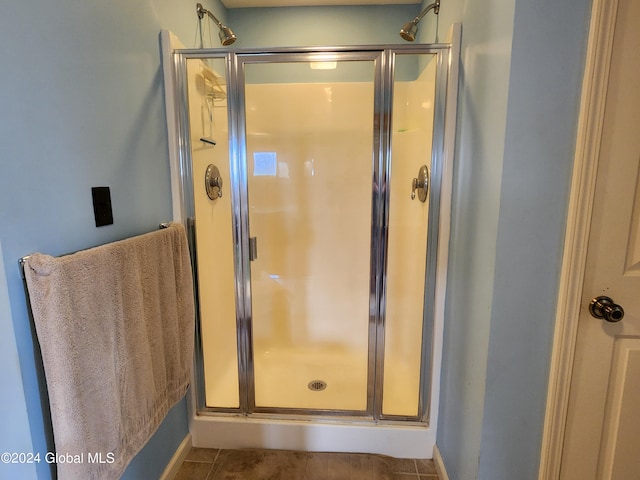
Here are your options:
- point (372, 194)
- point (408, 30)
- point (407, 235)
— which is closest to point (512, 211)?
point (372, 194)

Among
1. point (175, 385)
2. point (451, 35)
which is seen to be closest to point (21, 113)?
point (175, 385)

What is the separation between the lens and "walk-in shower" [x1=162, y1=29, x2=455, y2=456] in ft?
5.02

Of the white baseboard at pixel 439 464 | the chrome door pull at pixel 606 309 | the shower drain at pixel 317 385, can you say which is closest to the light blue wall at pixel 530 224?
the chrome door pull at pixel 606 309

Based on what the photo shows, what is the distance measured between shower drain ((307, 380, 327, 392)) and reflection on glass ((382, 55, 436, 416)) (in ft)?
1.52

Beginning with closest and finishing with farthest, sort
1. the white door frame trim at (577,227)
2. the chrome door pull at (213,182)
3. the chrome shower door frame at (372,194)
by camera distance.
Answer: the white door frame trim at (577,227)
the chrome shower door frame at (372,194)
the chrome door pull at (213,182)

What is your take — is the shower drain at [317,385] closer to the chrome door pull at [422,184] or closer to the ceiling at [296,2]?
the chrome door pull at [422,184]

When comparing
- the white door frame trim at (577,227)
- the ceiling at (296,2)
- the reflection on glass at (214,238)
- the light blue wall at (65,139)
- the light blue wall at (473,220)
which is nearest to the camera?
the light blue wall at (65,139)

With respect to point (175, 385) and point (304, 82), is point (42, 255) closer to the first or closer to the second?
point (175, 385)

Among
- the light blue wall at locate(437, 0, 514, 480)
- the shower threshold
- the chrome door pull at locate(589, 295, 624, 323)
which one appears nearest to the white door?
the chrome door pull at locate(589, 295, 624, 323)

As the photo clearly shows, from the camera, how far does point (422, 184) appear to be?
1719mm

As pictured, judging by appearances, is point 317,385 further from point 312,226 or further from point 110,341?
point 110,341

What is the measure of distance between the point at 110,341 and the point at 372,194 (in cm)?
118

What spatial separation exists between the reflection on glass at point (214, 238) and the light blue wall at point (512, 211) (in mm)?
1109

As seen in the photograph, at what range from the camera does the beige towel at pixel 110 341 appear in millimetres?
793
